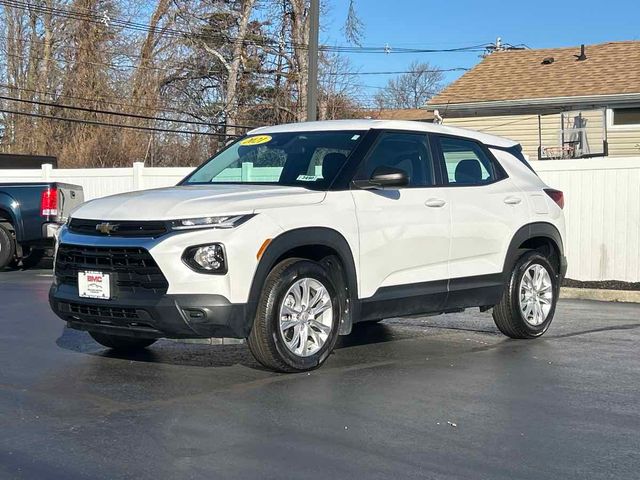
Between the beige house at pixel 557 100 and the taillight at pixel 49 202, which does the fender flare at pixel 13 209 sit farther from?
the beige house at pixel 557 100

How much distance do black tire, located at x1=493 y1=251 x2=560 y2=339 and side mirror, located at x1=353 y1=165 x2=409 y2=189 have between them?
6.19 ft

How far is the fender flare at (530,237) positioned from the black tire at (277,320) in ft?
7.26

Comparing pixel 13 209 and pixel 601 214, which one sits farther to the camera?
pixel 13 209

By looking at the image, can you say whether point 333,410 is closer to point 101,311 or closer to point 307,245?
point 307,245

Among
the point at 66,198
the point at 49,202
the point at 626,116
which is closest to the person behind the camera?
the point at 49,202

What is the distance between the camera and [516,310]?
8.23 metres

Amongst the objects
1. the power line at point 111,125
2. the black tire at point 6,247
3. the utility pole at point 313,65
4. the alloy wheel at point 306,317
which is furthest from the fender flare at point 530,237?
the power line at point 111,125

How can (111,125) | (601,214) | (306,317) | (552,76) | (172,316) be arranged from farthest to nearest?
(111,125) → (552,76) → (601,214) → (306,317) → (172,316)

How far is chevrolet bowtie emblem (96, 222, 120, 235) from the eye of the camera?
6238 millimetres

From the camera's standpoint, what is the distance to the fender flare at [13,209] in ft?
49.9

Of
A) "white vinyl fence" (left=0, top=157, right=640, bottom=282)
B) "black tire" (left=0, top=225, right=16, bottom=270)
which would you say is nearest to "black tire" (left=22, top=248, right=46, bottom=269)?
"black tire" (left=0, top=225, right=16, bottom=270)

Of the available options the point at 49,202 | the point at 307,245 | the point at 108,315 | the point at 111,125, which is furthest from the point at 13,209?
the point at 111,125

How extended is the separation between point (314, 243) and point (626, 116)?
16394 mm

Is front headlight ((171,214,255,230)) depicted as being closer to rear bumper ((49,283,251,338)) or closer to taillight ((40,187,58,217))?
rear bumper ((49,283,251,338))
